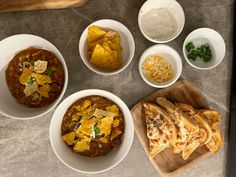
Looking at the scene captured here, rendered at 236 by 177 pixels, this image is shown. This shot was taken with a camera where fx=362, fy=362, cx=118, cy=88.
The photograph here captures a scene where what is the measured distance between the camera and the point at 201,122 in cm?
131

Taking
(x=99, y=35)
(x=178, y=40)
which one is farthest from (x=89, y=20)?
(x=178, y=40)

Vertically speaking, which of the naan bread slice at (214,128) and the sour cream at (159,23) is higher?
the sour cream at (159,23)

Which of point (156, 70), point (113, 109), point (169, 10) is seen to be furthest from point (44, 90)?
point (169, 10)

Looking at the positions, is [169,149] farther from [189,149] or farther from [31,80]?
A: [31,80]

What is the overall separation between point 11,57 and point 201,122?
720 mm

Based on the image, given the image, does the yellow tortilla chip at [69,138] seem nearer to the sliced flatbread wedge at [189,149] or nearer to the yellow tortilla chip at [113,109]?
the yellow tortilla chip at [113,109]

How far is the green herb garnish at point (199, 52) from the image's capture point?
54.0 inches

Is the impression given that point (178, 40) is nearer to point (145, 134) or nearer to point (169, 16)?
point (169, 16)

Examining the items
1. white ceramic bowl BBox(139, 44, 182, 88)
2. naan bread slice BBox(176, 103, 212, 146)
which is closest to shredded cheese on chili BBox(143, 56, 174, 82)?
white ceramic bowl BBox(139, 44, 182, 88)

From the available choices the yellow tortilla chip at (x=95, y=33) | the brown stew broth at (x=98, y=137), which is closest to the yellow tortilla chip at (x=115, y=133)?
the brown stew broth at (x=98, y=137)

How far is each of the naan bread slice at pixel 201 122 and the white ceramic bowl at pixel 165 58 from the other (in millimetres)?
102

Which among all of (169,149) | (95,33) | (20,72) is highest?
(95,33)

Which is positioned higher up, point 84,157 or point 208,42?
point 208,42

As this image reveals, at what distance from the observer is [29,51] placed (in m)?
1.29
